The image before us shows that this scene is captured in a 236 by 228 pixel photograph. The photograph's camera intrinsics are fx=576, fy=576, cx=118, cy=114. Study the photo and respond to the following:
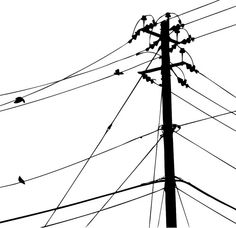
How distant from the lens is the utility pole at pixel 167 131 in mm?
11617

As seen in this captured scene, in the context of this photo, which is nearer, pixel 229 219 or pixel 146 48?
pixel 146 48

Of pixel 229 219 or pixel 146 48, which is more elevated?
pixel 146 48

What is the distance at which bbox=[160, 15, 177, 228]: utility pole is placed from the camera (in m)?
11.6

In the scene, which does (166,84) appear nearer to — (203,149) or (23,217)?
(203,149)

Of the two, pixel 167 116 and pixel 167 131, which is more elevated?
pixel 167 116

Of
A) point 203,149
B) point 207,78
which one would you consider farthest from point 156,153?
point 207,78

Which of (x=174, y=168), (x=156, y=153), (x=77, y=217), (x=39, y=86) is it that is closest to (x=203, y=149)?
(x=156, y=153)

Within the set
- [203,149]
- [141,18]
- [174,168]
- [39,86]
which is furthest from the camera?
[39,86]

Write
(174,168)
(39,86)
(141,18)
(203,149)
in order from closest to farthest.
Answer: (174,168) → (141,18) → (203,149) → (39,86)

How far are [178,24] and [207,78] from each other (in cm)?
209

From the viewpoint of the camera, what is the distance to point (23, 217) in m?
12.1

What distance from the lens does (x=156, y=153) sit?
1499cm

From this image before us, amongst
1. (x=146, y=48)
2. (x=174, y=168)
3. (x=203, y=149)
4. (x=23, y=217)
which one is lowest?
(x=23, y=217)

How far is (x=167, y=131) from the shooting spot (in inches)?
476
